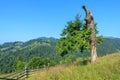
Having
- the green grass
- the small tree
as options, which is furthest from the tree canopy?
the green grass

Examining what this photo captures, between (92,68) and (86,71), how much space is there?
0.62 m

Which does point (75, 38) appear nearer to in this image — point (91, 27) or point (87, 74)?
point (91, 27)

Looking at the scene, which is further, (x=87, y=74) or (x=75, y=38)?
(x=75, y=38)

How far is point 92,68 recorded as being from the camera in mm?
14141

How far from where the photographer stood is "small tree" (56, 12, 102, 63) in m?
31.9

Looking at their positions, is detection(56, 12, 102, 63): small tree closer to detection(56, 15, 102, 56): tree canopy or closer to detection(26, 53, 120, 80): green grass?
detection(56, 15, 102, 56): tree canopy

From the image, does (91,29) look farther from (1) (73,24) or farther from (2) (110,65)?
(2) (110,65)

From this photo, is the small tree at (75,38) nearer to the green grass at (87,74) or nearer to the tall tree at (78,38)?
the tall tree at (78,38)

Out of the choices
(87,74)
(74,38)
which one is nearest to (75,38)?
(74,38)

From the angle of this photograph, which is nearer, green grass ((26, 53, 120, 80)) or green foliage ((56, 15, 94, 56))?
green grass ((26, 53, 120, 80))

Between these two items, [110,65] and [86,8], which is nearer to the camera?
[110,65]

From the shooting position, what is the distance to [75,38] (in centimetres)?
3228

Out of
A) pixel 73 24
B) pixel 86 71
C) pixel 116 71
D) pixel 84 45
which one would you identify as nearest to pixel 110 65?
pixel 116 71

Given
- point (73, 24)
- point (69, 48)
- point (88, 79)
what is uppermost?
point (73, 24)
